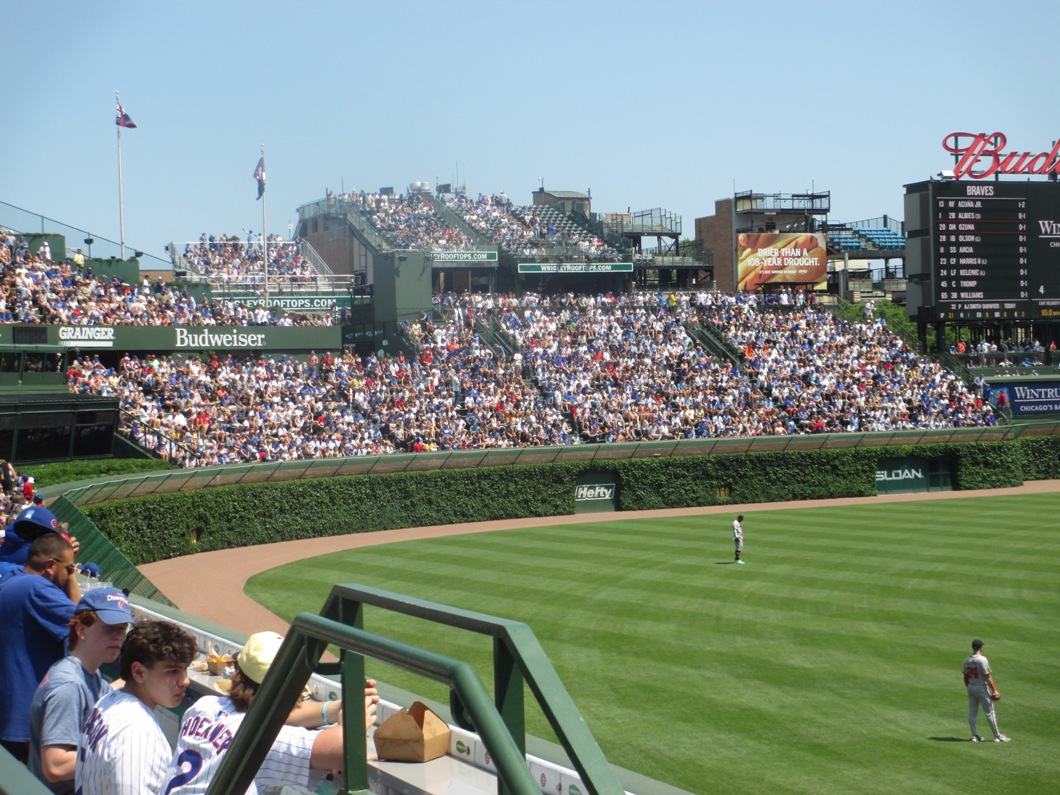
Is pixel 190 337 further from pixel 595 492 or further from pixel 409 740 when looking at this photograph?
pixel 409 740

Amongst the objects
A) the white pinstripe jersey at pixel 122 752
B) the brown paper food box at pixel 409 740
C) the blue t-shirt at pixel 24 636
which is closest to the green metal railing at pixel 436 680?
the white pinstripe jersey at pixel 122 752

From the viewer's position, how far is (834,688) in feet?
51.5

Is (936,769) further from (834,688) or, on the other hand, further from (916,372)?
(916,372)

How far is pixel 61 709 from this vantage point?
436 centimetres

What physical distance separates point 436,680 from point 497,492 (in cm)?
3440

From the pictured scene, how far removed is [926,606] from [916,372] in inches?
1107

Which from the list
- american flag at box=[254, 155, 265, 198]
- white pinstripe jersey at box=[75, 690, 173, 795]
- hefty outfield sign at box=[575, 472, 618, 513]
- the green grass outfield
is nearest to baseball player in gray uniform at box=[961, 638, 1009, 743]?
the green grass outfield

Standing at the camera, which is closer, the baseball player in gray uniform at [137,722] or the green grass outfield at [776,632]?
the baseball player in gray uniform at [137,722]

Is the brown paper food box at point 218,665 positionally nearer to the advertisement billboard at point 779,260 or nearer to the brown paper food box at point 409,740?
the brown paper food box at point 409,740

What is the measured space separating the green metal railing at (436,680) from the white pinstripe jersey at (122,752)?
3.73 ft

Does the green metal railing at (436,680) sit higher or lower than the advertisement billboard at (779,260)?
lower

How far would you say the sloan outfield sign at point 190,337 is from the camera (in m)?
34.8

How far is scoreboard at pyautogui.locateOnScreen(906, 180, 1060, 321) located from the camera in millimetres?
42781

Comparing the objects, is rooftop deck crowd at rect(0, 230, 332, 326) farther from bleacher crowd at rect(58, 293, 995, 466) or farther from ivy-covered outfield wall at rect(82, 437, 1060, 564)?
ivy-covered outfield wall at rect(82, 437, 1060, 564)
